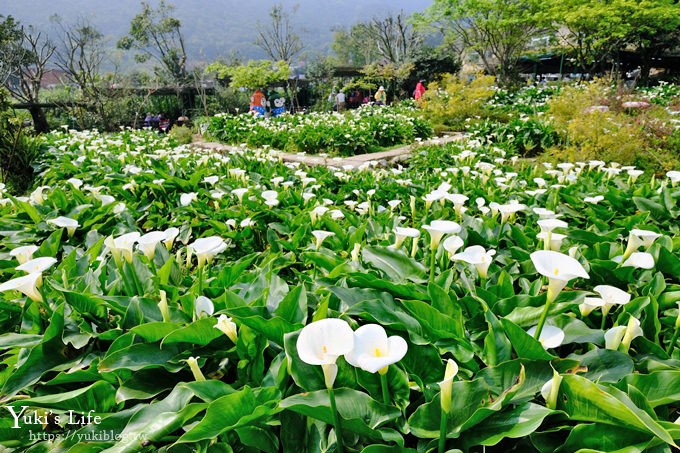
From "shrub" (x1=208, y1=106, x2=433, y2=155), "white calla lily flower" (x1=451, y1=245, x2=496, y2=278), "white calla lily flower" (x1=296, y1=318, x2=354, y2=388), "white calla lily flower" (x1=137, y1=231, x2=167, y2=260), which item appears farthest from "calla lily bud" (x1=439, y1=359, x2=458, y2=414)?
"shrub" (x1=208, y1=106, x2=433, y2=155)

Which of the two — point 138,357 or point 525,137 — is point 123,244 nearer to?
point 138,357

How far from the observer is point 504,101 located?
16312mm

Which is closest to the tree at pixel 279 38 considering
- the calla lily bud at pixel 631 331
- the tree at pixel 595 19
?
the tree at pixel 595 19

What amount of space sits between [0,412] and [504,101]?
1777 centimetres

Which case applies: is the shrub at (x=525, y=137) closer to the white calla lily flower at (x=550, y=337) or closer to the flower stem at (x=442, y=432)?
the white calla lily flower at (x=550, y=337)

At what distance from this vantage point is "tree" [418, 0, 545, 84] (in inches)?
836

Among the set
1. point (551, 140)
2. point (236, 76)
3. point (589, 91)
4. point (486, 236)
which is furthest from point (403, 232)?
point (236, 76)

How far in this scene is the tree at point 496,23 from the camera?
69.7 ft

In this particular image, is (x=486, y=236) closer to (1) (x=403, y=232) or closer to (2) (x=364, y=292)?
(1) (x=403, y=232)

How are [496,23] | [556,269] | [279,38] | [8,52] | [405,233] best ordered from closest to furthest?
[556,269]
[405,233]
[8,52]
[496,23]
[279,38]

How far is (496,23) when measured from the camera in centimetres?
2186

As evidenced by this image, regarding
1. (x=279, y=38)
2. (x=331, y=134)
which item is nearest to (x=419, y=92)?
(x=331, y=134)

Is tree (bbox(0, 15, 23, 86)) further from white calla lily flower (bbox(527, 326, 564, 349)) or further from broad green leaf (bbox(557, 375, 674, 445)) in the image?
broad green leaf (bbox(557, 375, 674, 445))

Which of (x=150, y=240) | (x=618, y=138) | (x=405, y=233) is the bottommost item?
(x=618, y=138)
